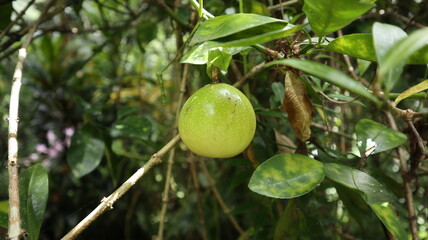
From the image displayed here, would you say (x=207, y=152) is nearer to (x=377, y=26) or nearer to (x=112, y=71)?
(x=377, y=26)

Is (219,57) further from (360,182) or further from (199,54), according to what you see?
(360,182)

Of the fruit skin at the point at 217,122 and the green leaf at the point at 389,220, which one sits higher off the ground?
the fruit skin at the point at 217,122

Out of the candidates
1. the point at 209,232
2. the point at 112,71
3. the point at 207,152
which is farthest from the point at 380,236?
the point at 112,71

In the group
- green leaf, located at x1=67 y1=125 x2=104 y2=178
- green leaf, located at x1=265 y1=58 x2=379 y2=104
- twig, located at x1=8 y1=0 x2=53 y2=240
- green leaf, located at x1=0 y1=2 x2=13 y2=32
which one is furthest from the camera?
green leaf, located at x1=67 y1=125 x2=104 y2=178

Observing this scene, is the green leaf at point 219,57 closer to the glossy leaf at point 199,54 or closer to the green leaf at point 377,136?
the glossy leaf at point 199,54

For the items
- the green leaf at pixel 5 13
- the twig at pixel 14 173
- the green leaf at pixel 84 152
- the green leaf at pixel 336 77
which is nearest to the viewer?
the green leaf at pixel 336 77

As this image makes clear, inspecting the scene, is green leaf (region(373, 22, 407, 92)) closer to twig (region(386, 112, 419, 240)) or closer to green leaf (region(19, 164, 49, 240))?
twig (region(386, 112, 419, 240))

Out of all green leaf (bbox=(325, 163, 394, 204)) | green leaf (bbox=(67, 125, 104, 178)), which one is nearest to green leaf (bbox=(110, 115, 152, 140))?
green leaf (bbox=(67, 125, 104, 178))

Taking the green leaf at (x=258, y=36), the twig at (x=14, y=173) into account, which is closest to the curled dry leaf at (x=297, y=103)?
the green leaf at (x=258, y=36)
